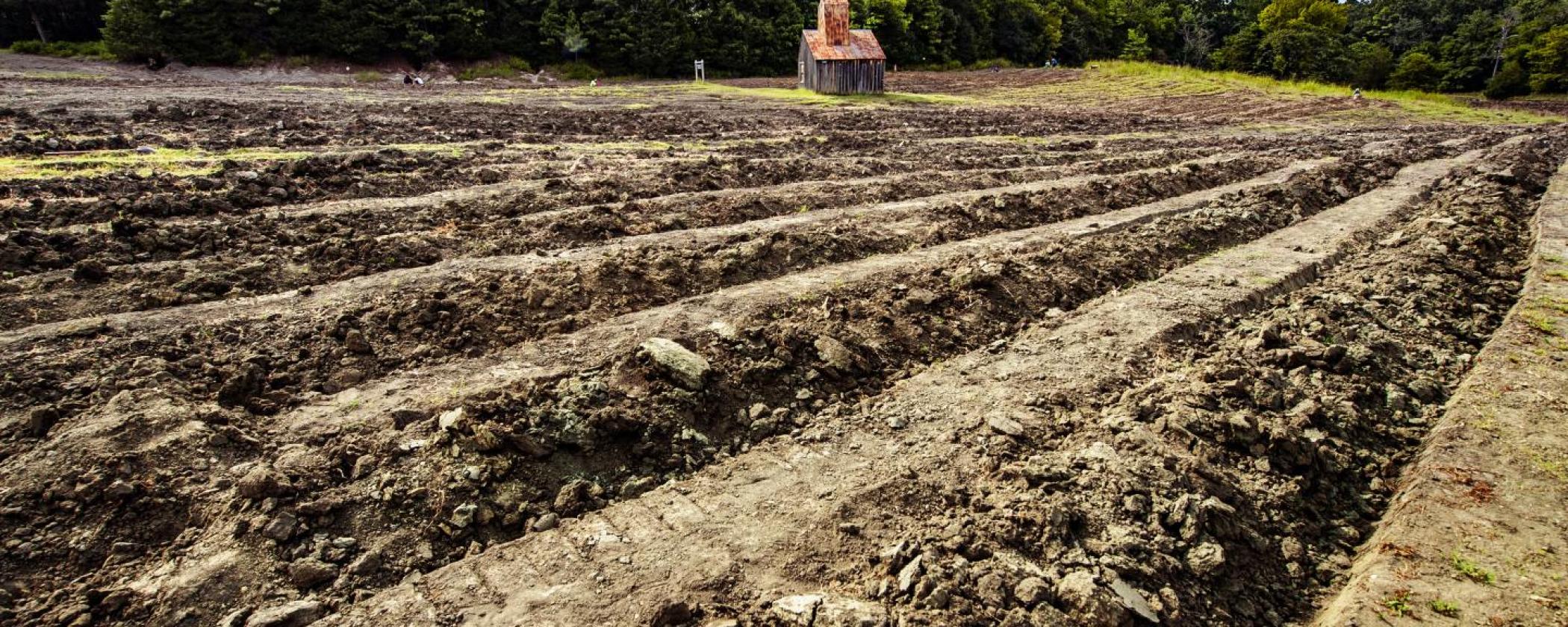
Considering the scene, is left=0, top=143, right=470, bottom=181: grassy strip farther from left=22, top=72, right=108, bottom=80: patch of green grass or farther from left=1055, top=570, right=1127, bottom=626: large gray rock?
left=22, top=72, right=108, bottom=80: patch of green grass

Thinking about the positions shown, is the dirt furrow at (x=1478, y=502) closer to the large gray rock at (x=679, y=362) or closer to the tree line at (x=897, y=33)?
the large gray rock at (x=679, y=362)

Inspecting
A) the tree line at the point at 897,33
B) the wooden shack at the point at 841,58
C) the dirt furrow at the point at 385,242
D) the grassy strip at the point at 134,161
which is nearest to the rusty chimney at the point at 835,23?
the wooden shack at the point at 841,58

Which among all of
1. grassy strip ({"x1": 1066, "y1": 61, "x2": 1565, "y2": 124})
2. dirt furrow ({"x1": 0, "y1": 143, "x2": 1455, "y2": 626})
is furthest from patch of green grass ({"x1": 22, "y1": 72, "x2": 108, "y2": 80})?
grassy strip ({"x1": 1066, "y1": 61, "x2": 1565, "y2": 124})

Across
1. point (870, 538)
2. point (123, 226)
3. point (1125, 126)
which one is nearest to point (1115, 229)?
point (870, 538)

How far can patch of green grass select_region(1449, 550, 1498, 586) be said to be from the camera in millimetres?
3408

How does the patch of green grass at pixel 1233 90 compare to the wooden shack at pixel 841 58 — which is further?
the wooden shack at pixel 841 58

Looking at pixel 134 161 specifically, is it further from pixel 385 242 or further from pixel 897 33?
pixel 897 33

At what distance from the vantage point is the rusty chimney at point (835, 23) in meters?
37.6

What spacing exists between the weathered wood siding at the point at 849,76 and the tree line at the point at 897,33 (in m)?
15.2

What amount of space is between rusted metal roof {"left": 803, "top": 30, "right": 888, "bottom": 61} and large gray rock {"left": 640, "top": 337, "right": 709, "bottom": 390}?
3406cm

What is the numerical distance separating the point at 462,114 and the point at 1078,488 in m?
20.3

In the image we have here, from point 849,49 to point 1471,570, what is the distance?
37.0 m

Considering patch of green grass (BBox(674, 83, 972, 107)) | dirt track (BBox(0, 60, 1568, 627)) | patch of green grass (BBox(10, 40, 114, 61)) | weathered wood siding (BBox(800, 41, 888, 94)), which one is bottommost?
dirt track (BBox(0, 60, 1568, 627))

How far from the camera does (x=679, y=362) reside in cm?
513
